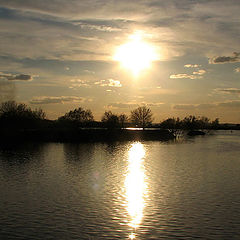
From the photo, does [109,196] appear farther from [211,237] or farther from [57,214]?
[211,237]

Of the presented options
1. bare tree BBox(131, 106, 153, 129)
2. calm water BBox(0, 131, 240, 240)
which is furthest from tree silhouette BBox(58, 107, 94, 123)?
calm water BBox(0, 131, 240, 240)

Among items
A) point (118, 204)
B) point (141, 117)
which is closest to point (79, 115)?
point (141, 117)

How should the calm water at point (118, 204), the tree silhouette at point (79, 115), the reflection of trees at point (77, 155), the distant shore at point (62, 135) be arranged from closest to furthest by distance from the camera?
1. the calm water at point (118, 204)
2. the reflection of trees at point (77, 155)
3. the distant shore at point (62, 135)
4. the tree silhouette at point (79, 115)

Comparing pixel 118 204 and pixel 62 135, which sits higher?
pixel 62 135

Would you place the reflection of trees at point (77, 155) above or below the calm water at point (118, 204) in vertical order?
above

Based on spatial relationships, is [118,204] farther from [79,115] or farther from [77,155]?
[79,115]

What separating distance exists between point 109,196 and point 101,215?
17.5 ft

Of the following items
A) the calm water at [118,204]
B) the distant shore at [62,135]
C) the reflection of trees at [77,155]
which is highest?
the distant shore at [62,135]

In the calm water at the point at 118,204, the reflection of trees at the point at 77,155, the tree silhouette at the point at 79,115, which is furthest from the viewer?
the tree silhouette at the point at 79,115

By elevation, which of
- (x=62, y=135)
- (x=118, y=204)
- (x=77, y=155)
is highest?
(x=62, y=135)

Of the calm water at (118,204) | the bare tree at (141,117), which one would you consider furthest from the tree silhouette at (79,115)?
the calm water at (118,204)

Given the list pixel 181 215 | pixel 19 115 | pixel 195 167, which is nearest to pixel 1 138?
pixel 19 115

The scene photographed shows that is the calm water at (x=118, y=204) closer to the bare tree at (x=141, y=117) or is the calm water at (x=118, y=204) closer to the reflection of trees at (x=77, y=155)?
the reflection of trees at (x=77, y=155)

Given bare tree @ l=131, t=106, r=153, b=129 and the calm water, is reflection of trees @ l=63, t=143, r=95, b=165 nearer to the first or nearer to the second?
the calm water
